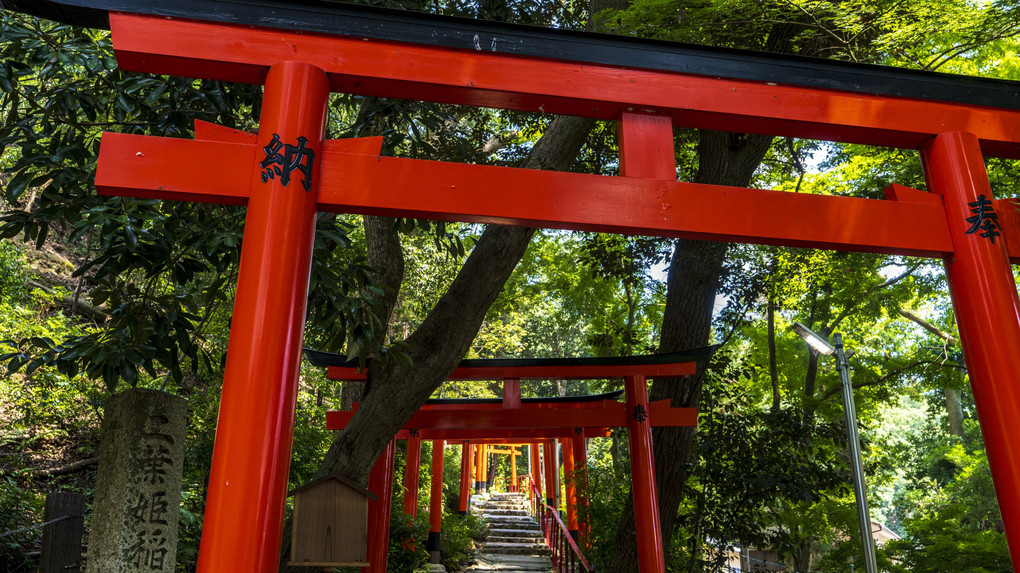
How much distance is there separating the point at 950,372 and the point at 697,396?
751cm

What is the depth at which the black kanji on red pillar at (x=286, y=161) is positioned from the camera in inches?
110

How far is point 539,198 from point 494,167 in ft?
0.87

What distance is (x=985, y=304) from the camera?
325 centimetres

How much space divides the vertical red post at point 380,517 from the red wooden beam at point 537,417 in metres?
0.71

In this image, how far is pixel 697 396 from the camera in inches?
315

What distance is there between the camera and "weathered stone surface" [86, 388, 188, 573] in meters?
3.01

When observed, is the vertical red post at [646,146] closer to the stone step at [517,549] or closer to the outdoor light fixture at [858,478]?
the outdoor light fixture at [858,478]

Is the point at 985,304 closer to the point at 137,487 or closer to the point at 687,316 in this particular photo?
the point at 137,487

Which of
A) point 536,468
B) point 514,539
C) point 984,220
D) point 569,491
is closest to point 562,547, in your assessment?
point 569,491

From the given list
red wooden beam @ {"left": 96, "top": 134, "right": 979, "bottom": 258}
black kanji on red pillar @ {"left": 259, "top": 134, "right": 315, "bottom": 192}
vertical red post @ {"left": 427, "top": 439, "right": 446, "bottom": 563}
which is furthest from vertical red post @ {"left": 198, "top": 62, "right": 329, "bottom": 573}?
vertical red post @ {"left": 427, "top": 439, "right": 446, "bottom": 563}

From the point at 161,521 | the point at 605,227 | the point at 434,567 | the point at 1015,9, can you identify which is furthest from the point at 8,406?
the point at 1015,9

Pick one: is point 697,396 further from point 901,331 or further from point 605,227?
point 901,331

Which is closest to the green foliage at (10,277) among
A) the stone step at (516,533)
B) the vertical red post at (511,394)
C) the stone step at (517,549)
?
the vertical red post at (511,394)

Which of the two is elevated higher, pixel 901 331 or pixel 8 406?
pixel 901 331
